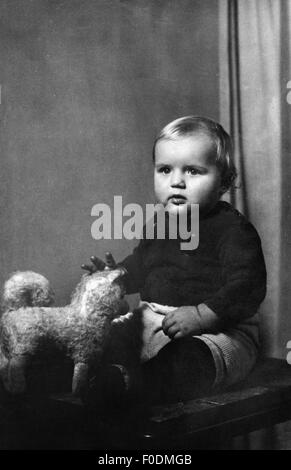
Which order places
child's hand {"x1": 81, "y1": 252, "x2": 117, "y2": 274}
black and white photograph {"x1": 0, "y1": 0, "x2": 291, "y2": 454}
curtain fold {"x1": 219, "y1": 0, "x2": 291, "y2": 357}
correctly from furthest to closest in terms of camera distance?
1. curtain fold {"x1": 219, "y1": 0, "x2": 291, "y2": 357}
2. child's hand {"x1": 81, "y1": 252, "x2": 117, "y2": 274}
3. black and white photograph {"x1": 0, "y1": 0, "x2": 291, "y2": 454}

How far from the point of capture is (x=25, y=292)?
0.75 meters

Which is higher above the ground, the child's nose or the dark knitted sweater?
the child's nose

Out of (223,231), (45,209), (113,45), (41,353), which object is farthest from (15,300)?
(113,45)

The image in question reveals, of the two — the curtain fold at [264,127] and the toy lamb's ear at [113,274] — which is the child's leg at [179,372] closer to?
Answer: the toy lamb's ear at [113,274]

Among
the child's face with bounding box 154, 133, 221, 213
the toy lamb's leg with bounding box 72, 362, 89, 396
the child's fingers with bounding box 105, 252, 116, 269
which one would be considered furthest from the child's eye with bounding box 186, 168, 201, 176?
the toy lamb's leg with bounding box 72, 362, 89, 396

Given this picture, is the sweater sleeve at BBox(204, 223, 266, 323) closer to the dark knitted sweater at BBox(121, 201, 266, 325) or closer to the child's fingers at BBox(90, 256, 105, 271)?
the dark knitted sweater at BBox(121, 201, 266, 325)

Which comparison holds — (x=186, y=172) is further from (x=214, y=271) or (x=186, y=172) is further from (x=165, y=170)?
(x=214, y=271)

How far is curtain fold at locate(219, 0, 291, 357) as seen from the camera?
944mm

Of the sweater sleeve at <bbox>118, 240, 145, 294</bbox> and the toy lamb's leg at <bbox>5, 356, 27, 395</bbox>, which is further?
the sweater sleeve at <bbox>118, 240, 145, 294</bbox>

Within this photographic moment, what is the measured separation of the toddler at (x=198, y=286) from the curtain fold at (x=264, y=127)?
156 millimetres

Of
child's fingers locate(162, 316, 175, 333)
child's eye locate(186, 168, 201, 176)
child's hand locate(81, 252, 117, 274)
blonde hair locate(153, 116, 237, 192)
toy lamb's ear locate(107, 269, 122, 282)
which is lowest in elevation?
child's fingers locate(162, 316, 175, 333)

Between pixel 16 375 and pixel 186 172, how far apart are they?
335 millimetres

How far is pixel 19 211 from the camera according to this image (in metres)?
0.86

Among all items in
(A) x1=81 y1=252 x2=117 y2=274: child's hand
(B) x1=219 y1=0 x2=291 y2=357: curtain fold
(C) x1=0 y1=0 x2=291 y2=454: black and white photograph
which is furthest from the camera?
(B) x1=219 y1=0 x2=291 y2=357: curtain fold
